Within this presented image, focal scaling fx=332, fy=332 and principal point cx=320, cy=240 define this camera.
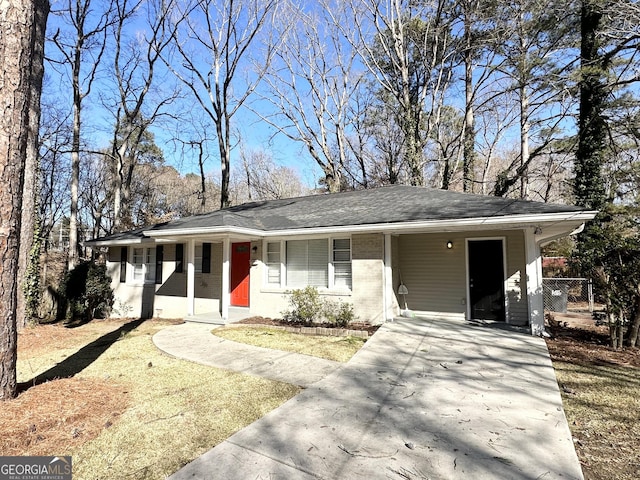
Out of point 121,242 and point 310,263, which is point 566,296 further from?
point 121,242

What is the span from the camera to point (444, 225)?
775 cm

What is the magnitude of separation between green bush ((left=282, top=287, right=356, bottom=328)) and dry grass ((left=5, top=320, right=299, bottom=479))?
12.1ft

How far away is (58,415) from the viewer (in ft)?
12.1

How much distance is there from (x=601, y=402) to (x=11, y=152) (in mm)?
7943

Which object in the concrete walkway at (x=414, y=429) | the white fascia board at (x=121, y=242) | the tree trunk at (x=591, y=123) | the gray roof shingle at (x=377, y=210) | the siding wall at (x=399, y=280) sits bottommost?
the concrete walkway at (x=414, y=429)

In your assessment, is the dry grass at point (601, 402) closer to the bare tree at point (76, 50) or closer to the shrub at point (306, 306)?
the shrub at point (306, 306)

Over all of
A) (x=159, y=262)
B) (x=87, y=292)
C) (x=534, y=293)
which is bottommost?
(x=87, y=292)

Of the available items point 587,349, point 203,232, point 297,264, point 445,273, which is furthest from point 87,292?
point 587,349

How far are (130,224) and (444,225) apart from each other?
1769 centimetres

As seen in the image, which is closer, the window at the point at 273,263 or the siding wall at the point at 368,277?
the siding wall at the point at 368,277

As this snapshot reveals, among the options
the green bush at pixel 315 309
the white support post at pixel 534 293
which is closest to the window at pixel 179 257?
the green bush at pixel 315 309

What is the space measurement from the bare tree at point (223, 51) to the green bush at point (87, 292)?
7855 millimetres

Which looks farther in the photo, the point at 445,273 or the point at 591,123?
the point at 591,123

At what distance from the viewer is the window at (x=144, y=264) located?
1259 cm
